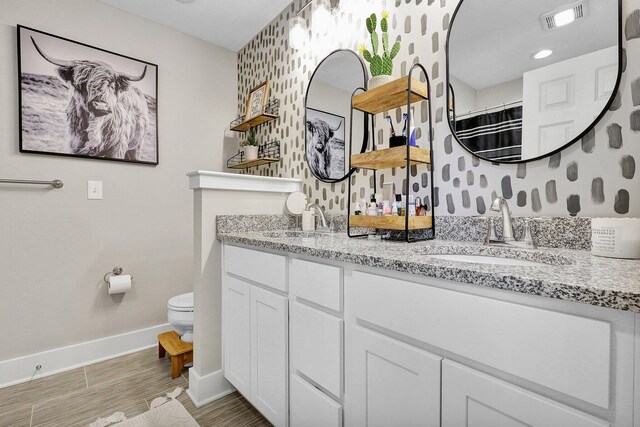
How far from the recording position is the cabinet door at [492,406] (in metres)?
0.53

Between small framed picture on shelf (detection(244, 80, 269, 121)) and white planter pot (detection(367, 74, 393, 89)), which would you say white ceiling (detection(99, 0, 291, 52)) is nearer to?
small framed picture on shelf (detection(244, 80, 269, 121))

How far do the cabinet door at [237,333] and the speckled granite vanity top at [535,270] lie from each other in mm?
547

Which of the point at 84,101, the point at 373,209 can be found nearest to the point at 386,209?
the point at 373,209

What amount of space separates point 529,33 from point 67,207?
264cm

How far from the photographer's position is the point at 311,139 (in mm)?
1953

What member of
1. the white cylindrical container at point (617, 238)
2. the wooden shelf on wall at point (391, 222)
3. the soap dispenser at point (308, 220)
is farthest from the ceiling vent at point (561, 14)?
the soap dispenser at point (308, 220)

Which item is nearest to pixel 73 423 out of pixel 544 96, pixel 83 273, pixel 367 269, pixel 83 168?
pixel 83 273

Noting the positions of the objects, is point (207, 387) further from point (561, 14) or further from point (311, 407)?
point (561, 14)

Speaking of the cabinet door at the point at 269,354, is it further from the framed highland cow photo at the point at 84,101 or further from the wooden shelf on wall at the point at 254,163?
the framed highland cow photo at the point at 84,101

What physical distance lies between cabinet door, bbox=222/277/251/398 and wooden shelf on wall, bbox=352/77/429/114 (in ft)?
3.33

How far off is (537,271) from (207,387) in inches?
64.7

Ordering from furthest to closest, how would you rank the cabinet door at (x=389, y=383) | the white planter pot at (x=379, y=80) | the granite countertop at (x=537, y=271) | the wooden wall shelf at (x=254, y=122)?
the wooden wall shelf at (x=254, y=122) → the white planter pot at (x=379, y=80) → the cabinet door at (x=389, y=383) → the granite countertop at (x=537, y=271)

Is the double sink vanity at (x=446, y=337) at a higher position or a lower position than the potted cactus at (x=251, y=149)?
lower

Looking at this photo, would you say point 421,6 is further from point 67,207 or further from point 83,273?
point 83,273
